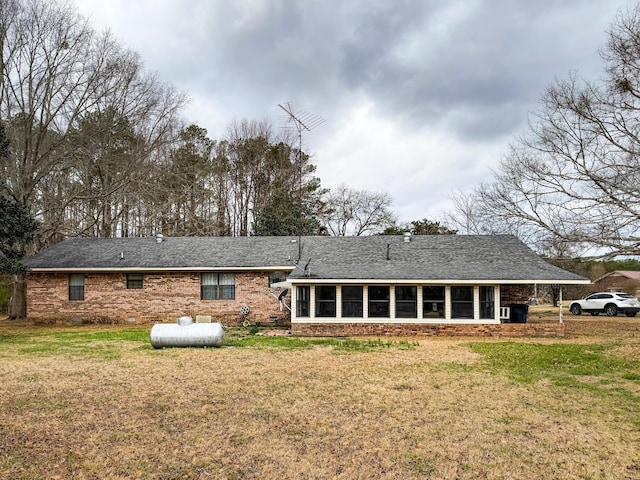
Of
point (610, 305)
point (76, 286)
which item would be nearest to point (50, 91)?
point (76, 286)

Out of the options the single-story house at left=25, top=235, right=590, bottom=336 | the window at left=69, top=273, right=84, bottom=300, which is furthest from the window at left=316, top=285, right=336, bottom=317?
the window at left=69, top=273, right=84, bottom=300

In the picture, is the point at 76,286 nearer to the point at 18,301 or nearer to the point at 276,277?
the point at 18,301

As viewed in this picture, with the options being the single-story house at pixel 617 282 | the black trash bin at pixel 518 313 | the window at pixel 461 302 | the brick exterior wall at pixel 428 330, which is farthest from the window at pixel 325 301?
the single-story house at pixel 617 282

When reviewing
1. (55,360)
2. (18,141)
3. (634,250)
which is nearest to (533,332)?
(634,250)

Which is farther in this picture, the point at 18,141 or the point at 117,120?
the point at 117,120

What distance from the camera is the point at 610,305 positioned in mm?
25266

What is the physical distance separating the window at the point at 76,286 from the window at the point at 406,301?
1283 cm

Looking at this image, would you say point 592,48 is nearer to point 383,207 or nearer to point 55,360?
point 383,207

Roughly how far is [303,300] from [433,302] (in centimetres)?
438

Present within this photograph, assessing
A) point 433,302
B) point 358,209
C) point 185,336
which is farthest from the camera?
point 358,209

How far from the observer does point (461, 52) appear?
14398 mm

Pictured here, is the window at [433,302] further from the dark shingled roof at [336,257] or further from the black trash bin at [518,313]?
the black trash bin at [518,313]

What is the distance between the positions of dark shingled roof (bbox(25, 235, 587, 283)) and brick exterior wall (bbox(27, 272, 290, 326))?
24.8 inches

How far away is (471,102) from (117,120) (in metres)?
15.0
